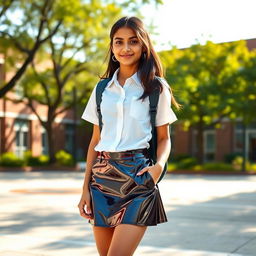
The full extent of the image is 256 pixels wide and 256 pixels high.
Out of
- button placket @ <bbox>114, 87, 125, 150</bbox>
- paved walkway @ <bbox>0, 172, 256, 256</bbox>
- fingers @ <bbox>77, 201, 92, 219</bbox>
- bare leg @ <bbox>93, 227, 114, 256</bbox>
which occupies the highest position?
button placket @ <bbox>114, 87, 125, 150</bbox>

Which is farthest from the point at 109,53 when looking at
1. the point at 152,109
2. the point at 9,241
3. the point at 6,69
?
the point at 6,69

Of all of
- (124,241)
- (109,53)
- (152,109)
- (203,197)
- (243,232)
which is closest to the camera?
(124,241)

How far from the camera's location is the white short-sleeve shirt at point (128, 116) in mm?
2908

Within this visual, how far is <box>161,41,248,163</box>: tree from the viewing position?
90.1 feet

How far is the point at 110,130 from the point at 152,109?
0.90 feet

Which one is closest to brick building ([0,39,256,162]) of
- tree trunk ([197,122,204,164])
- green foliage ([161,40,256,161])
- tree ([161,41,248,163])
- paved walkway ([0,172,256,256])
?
tree trunk ([197,122,204,164])

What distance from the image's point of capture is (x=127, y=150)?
9.44 ft

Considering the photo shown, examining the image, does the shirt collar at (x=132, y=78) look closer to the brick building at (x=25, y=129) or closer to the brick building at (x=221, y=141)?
the brick building at (x=25, y=129)

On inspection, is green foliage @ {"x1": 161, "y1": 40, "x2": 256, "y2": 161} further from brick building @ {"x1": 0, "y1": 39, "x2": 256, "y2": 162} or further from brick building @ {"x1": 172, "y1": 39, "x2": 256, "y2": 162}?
brick building @ {"x1": 172, "y1": 39, "x2": 256, "y2": 162}

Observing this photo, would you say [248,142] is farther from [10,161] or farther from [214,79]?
[10,161]

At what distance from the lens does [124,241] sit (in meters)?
2.74

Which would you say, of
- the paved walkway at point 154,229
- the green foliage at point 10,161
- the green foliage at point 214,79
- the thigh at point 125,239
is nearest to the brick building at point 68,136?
the green foliage at point 10,161

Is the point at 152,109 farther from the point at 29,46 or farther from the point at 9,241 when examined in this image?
the point at 29,46

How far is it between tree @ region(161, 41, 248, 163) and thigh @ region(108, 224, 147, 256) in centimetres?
2440
